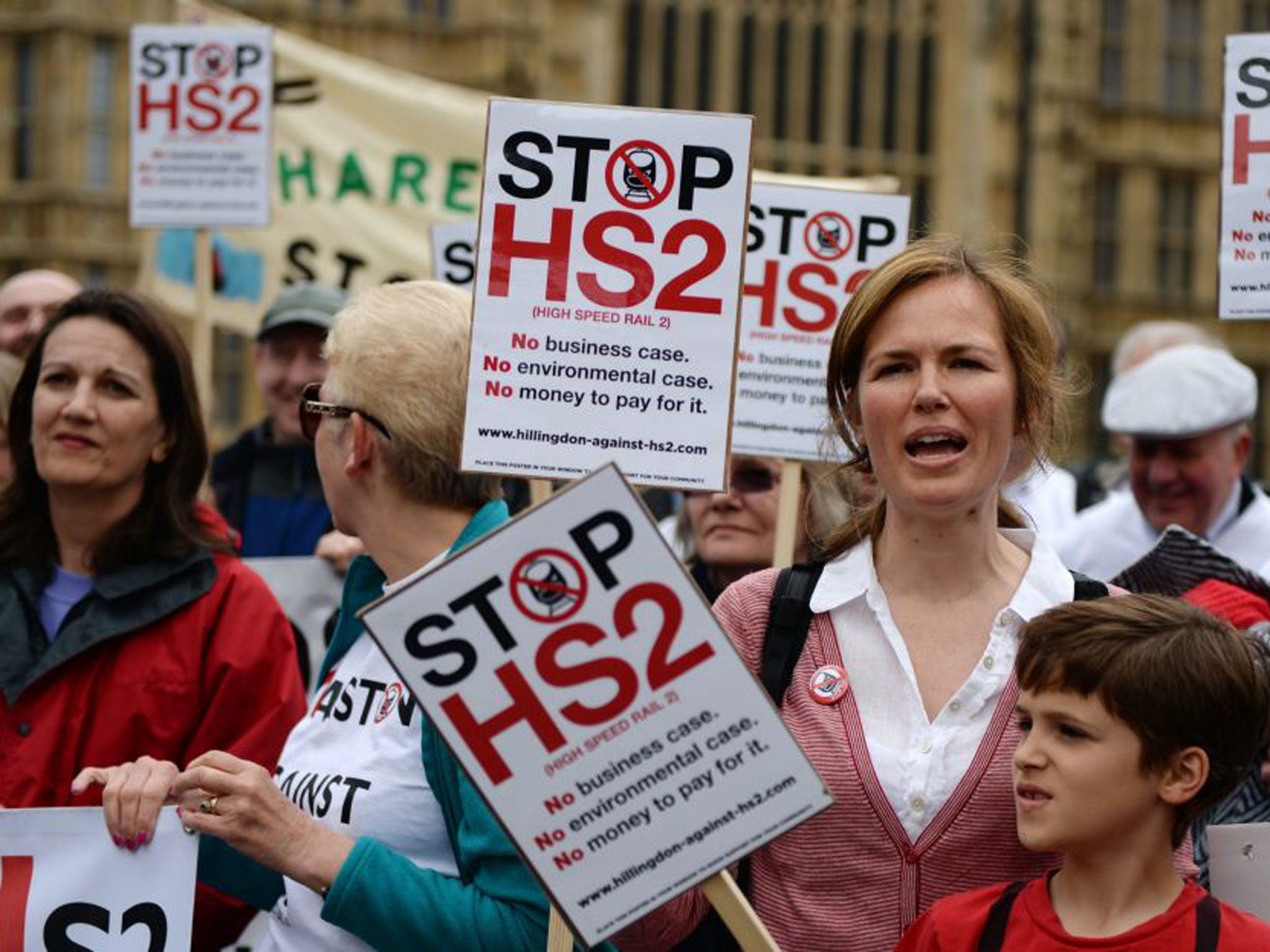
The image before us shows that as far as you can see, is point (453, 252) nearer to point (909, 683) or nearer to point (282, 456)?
point (282, 456)

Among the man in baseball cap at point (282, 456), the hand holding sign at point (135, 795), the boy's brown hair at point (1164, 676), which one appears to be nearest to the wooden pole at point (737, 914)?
the boy's brown hair at point (1164, 676)

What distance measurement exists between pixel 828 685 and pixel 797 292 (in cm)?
165

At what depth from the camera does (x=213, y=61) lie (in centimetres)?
631

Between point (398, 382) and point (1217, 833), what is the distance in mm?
1294

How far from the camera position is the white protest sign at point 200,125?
20.3ft

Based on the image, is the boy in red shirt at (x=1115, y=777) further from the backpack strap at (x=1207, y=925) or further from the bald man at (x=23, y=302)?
the bald man at (x=23, y=302)

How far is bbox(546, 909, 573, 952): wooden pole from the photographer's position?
290 cm

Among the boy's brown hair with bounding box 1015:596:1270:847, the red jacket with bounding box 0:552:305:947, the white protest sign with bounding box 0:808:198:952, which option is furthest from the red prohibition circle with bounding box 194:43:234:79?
the boy's brown hair with bounding box 1015:596:1270:847

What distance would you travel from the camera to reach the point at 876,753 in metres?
2.90

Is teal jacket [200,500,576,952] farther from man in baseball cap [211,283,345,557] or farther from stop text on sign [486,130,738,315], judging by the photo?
man in baseball cap [211,283,345,557]

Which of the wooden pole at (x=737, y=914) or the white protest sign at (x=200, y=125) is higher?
the white protest sign at (x=200, y=125)

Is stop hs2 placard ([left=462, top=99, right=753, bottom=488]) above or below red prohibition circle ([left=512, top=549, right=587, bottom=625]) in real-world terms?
above

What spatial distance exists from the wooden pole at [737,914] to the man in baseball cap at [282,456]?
10.6 feet

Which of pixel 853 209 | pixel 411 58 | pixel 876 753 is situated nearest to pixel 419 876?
pixel 876 753
